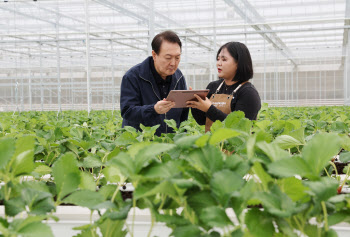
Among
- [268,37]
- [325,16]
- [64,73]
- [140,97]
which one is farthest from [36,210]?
[64,73]

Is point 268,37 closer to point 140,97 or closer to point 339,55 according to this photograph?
point 339,55

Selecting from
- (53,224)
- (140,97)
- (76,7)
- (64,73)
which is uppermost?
(76,7)

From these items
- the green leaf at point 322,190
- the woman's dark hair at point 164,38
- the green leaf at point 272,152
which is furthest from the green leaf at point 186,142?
the woman's dark hair at point 164,38

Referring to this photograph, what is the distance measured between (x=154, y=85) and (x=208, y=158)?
2.20 m

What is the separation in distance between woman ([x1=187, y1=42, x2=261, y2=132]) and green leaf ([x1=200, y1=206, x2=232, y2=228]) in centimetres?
194

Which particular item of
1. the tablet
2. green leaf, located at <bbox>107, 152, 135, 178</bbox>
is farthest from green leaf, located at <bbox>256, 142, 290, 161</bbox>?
the tablet

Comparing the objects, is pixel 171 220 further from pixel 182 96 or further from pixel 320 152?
pixel 182 96

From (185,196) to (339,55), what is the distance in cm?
1754

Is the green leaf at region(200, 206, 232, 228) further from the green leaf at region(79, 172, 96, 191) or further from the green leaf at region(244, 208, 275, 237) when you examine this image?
the green leaf at region(79, 172, 96, 191)

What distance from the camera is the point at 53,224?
43.4 inches

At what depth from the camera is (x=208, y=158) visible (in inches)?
28.4

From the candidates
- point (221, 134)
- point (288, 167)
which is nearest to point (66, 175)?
point (221, 134)

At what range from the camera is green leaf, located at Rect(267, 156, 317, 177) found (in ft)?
2.15

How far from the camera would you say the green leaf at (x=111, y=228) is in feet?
2.65
